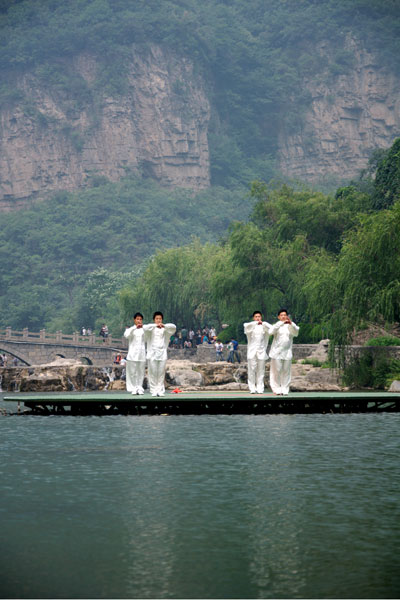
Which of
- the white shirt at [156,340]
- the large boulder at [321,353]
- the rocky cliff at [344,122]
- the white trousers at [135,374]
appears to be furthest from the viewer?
the rocky cliff at [344,122]

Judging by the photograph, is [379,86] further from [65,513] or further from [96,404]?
[65,513]

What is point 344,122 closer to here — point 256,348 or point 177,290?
point 177,290

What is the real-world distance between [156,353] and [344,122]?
14048 cm

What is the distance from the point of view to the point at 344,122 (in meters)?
159

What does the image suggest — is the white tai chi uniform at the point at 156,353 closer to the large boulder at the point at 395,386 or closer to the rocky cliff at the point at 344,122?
the large boulder at the point at 395,386

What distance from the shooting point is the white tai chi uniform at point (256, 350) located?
23125 mm

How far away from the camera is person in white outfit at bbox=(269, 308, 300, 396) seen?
73.6 ft

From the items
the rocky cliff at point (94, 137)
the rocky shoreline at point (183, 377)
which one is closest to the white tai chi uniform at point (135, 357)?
the rocky shoreline at point (183, 377)

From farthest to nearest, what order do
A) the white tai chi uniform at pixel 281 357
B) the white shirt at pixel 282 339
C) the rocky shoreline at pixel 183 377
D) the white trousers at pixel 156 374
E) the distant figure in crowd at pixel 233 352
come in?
the distant figure in crowd at pixel 233 352
the rocky shoreline at pixel 183 377
the white trousers at pixel 156 374
the white tai chi uniform at pixel 281 357
the white shirt at pixel 282 339

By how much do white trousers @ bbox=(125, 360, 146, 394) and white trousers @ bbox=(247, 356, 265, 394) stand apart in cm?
247

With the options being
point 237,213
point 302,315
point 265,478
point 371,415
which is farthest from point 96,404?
point 237,213

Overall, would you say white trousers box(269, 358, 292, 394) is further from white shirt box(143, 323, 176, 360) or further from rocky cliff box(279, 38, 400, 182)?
rocky cliff box(279, 38, 400, 182)

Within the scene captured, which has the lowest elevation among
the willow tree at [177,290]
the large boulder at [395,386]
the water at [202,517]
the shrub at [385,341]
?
the water at [202,517]

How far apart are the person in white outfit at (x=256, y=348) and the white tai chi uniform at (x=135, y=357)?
94.5 inches
